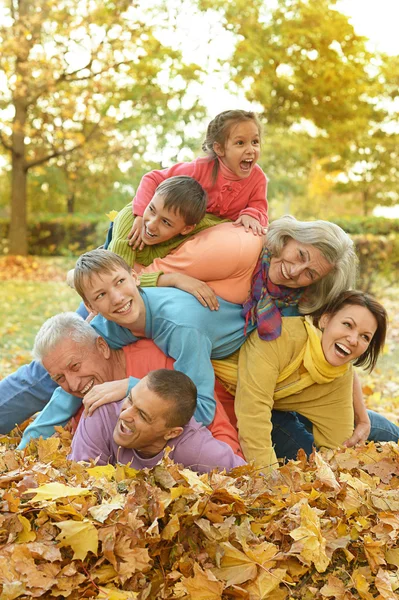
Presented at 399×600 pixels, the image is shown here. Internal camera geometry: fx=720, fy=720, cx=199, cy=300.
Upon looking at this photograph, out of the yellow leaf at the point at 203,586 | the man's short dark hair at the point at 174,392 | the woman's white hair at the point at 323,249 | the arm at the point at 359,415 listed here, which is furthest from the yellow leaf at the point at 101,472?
the arm at the point at 359,415

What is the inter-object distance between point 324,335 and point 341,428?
1.76 ft

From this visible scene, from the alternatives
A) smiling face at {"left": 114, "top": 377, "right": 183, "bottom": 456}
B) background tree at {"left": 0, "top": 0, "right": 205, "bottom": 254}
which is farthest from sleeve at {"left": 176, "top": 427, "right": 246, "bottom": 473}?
background tree at {"left": 0, "top": 0, "right": 205, "bottom": 254}

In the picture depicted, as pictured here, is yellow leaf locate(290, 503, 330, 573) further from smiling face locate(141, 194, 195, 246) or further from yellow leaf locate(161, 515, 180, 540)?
smiling face locate(141, 194, 195, 246)

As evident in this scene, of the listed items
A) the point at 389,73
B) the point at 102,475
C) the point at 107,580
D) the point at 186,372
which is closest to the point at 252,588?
the point at 107,580

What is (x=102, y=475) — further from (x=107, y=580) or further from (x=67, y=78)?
(x=67, y=78)

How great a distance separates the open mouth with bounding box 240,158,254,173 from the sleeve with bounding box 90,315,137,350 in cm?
108

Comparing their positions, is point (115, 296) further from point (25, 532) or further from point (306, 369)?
point (25, 532)

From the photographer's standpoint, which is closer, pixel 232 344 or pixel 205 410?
pixel 205 410

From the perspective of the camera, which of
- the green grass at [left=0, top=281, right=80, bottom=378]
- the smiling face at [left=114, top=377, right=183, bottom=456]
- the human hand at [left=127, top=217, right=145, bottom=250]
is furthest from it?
the green grass at [left=0, top=281, right=80, bottom=378]

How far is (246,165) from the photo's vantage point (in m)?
3.90

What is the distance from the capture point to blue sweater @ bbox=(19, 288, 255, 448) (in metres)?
3.45

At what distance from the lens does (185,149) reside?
15938 millimetres

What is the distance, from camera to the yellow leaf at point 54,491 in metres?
2.51

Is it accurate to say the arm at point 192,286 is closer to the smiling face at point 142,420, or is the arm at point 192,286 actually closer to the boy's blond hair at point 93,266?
the boy's blond hair at point 93,266
